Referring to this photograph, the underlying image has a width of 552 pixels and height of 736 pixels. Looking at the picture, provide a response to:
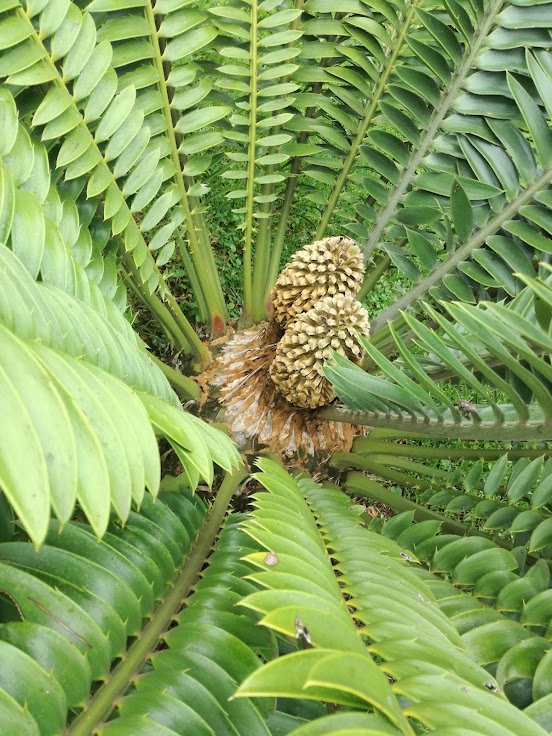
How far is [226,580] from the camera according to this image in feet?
2.95

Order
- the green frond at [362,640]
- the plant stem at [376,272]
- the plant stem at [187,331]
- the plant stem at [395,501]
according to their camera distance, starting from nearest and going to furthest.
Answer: the green frond at [362,640], the plant stem at [395,501], the plant stem at [187,331], the plant stem at [376,272]

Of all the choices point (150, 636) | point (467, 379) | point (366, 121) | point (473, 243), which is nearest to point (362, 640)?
point (150, 636)

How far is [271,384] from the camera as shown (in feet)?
5.00

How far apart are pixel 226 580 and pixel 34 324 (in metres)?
0.46

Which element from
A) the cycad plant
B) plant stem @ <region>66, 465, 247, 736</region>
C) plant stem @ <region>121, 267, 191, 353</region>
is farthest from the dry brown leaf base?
plant stem @ <region>66, 465, 247, 736</region>

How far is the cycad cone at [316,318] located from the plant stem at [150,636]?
0.33 metres

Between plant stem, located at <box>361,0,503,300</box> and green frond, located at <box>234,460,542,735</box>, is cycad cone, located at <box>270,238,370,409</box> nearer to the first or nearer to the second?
plant stem, located at <box>361,0,503,300</box>

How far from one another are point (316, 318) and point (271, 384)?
26 centimetres

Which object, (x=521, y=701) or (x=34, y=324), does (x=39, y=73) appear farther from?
(x=521, y=701)

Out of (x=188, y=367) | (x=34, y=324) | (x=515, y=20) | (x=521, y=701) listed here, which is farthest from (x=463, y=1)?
(x=521, y=701)

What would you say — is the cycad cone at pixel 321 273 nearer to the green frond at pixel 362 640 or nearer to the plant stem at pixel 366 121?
the plant stem at pixel 366 121

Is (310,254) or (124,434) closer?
(124,434)

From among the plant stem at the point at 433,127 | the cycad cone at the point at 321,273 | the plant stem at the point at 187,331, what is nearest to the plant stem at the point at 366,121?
the plant stem at the point at 433,127

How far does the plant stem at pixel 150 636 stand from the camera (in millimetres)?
682
